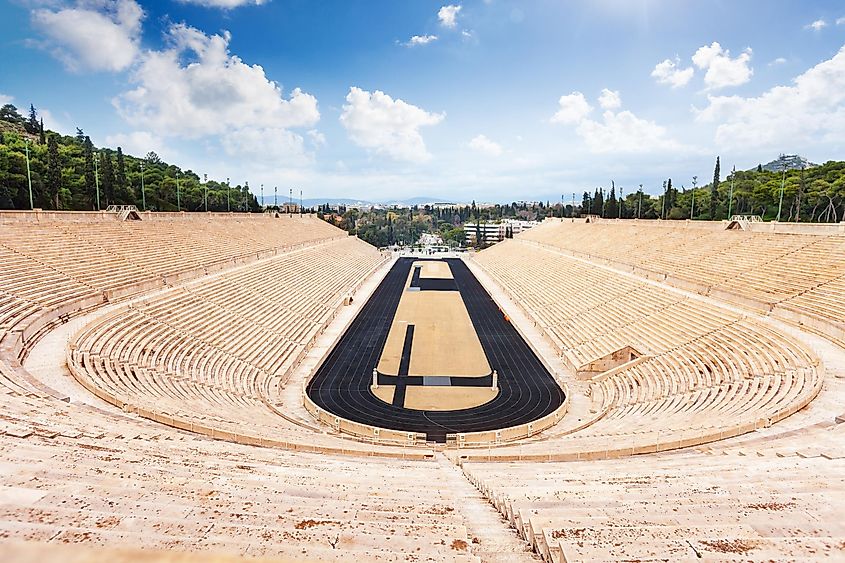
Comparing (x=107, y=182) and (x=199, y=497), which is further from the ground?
(x=107, y=182)

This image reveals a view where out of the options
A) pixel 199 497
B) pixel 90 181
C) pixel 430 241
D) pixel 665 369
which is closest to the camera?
pixel 199 497

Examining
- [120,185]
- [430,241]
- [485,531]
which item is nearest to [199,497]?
[485,531]

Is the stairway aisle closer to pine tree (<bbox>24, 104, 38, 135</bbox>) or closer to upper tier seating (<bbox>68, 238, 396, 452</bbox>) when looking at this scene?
upper tier seating (<bbox>68, 238, 396, 452</bbox>)

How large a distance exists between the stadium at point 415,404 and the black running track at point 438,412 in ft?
0.42

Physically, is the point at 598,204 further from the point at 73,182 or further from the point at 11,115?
the point at 11,115

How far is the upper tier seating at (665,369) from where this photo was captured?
9.65 meters

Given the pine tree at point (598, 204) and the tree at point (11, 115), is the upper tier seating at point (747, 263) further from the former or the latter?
the tree at point (11, 115)

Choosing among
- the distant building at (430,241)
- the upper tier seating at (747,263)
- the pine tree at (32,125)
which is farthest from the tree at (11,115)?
the upper tier seating at (747,263)

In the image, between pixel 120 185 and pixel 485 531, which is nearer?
pixel 485 531

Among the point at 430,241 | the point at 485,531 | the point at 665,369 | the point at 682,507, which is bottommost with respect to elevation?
the point at 430,241

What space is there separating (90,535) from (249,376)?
43.7 ft

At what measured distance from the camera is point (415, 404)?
640 inches

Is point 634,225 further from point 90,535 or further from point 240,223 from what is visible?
point 90,535

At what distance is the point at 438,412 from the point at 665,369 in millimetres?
7785
